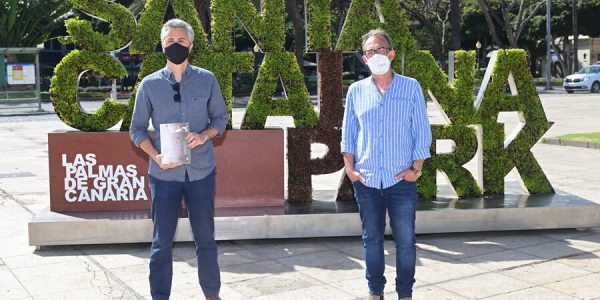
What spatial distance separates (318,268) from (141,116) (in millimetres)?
2319

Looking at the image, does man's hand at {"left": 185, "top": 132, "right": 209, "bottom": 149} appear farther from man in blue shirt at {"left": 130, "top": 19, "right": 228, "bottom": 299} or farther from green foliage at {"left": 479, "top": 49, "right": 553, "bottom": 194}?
green foliage at {"left": 479, "top": 49, "right": 553, "bottom": 194}

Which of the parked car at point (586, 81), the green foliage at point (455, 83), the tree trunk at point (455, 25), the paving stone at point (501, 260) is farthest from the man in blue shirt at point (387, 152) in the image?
the parked car at point (586, 81)

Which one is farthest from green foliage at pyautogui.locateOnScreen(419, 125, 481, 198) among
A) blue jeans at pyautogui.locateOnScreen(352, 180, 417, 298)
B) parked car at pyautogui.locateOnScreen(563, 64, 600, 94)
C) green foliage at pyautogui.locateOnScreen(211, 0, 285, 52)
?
parked car at pyautogui.locateOnScreen(563, 64, 600, 94)

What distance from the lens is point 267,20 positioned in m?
7.89

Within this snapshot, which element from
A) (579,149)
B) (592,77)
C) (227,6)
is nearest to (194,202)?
(227,6)

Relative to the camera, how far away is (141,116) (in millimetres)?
4816

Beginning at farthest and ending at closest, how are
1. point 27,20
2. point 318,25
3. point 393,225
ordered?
point 27,20 → point 318,25 → point 393,225

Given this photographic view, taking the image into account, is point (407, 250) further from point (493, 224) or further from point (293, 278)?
point (493, 224)

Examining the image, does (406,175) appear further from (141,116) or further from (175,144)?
(141,116)

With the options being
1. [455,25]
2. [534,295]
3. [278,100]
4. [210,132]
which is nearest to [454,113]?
[278,100]

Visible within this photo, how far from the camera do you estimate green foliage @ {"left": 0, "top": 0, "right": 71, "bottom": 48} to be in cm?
3750

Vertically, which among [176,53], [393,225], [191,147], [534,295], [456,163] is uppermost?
[176,53]

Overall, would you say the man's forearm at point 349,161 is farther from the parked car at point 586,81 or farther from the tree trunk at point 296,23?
the parked car at point 586,81

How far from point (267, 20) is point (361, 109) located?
10.7 ft
